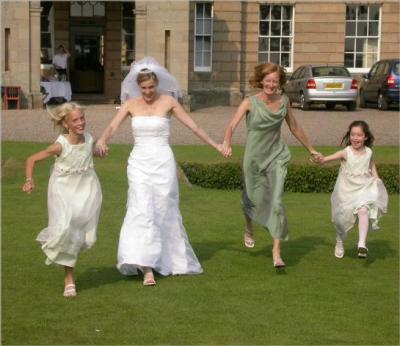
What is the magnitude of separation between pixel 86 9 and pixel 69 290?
96.0 ft

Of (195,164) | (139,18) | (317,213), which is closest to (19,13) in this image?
(139,18)

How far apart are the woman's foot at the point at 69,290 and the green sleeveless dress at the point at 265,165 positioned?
2216mm

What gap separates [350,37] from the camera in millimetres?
37844

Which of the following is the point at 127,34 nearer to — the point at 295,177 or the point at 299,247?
the point at 295,177

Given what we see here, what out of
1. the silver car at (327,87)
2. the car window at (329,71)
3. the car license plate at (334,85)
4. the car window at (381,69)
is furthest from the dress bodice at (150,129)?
the car window at (381,69)

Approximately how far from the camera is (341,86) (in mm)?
31766

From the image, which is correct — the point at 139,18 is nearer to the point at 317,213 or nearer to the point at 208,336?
the point at 317,213

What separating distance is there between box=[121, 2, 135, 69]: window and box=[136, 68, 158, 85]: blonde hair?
27639 millimetres

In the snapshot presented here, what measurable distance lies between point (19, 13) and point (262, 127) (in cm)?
2185

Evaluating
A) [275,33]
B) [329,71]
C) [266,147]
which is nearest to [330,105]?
[329,71]

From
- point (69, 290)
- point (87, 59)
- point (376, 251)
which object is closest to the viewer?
point (69, 290)

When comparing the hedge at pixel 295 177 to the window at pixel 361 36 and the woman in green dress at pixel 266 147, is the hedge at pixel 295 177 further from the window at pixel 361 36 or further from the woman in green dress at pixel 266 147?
the window at pixel 361 36

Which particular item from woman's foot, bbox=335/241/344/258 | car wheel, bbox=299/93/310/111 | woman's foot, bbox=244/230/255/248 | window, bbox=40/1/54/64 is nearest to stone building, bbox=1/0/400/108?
window, bbox=40/1/54/64

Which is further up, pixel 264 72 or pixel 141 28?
pixel 141 28
